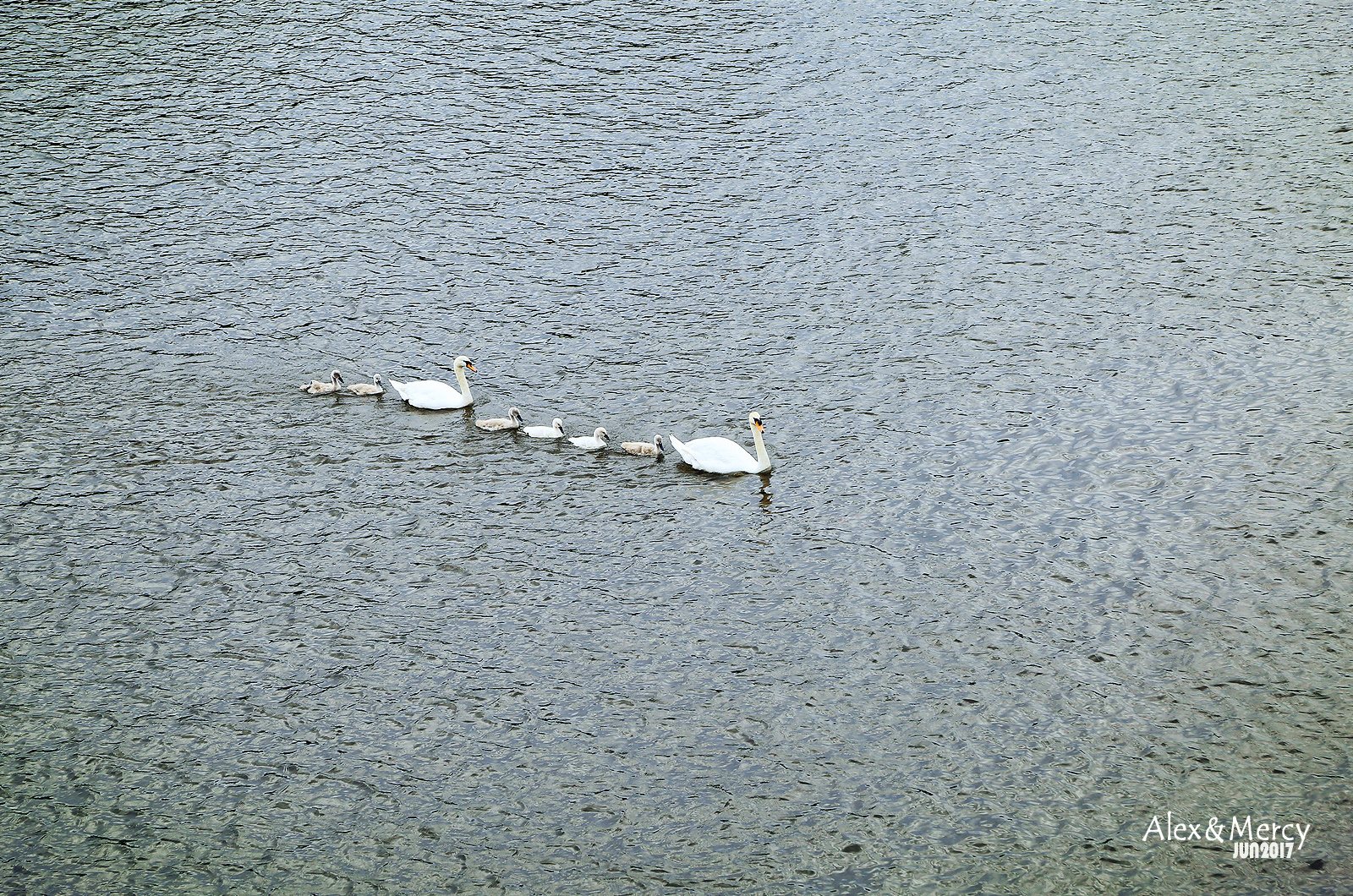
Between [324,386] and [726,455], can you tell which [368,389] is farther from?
[726,455]

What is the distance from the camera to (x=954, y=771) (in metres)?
13.9

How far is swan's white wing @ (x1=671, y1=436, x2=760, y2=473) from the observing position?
746 inches

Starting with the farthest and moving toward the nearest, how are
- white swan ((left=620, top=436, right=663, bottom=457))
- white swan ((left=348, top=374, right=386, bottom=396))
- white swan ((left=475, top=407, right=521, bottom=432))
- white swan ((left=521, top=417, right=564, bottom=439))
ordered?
white swan ((left=348, top=374, right=386, bottom=396)) → white swan ((left=475, top=407, right=521, bottom=432)) → white swan ((left=521, top=417, right=564, bottom=439)) → white swan ((left=620, top=436, right=663, bottom=457))

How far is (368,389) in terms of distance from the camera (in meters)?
21.2

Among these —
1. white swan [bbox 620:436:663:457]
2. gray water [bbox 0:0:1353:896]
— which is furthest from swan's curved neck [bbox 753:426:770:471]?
white swan [bbox 620:436:663:457]

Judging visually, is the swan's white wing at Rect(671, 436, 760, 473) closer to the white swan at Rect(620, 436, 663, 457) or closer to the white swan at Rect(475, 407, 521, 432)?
the white swan at Rect(620, 436, 663, 457)

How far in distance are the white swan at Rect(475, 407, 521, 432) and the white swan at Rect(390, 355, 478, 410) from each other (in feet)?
2.30

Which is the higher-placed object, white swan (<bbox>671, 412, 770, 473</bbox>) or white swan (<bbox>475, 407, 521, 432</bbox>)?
white swan (<bbox>671, 412, 770, 473</bbox>)

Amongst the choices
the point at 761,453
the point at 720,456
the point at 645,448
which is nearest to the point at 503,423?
the point at 645,448

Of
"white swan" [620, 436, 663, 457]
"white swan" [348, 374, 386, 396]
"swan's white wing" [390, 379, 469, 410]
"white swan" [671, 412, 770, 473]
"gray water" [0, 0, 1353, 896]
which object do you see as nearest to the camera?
"gray water" [0, 0, 1353, 896]

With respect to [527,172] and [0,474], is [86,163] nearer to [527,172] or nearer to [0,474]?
[527,172]

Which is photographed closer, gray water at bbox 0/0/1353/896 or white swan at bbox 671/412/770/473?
gray water at bbox 0/0/1353/896

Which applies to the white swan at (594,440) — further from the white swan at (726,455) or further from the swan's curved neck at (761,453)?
the swan's curved neck at (761,453)

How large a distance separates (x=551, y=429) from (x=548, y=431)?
3.1 inches
